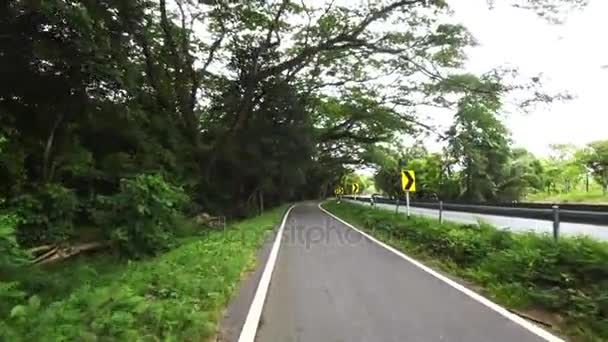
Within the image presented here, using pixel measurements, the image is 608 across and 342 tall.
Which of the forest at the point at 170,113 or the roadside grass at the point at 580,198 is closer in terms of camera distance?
the forest at the point at 170,113

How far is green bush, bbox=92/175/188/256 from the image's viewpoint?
13734 millimetres

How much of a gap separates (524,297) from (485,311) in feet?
2.71

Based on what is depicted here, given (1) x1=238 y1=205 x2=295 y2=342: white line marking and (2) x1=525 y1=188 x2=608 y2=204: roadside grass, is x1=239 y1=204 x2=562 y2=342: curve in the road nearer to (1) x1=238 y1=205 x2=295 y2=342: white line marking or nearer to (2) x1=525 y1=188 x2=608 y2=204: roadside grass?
(1) x1=238 y1=205 x2=295 y2=342: white line marking

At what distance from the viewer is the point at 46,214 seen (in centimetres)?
1390

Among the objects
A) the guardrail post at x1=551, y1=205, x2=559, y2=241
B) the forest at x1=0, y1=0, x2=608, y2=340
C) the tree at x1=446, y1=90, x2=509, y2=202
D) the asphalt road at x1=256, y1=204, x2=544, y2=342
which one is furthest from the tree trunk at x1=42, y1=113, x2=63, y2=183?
the tree at x1=446, y1=90, x2=509, y2=202

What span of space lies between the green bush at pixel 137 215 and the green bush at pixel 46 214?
844mm

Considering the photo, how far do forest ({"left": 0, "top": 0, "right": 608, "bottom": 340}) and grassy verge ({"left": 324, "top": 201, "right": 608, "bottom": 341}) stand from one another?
5.93 m

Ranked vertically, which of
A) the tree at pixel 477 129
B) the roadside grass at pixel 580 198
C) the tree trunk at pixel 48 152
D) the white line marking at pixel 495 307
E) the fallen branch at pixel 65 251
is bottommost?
the fallen branch at pixel 65 251

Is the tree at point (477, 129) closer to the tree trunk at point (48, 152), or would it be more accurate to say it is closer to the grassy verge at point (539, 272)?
the grassy verge at point (539, 272)

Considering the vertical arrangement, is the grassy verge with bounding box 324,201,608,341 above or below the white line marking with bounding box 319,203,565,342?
above

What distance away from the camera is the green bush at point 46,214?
13195 millimetres

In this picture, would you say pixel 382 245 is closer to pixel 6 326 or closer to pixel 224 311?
pixel 224 311

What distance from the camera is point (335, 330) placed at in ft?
18.2

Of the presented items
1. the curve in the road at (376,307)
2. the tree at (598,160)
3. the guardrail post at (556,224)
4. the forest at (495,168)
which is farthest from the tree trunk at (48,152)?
the tree at (598,160)
